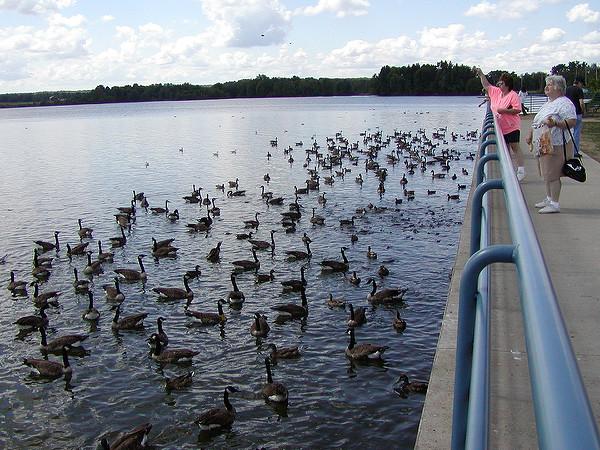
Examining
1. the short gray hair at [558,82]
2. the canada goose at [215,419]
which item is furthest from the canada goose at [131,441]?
the short gray hair at [558,82]

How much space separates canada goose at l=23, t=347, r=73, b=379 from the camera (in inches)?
428

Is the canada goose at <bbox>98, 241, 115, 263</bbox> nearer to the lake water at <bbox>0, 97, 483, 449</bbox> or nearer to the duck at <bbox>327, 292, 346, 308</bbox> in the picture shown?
the lake water at <bbox>0, 97, 483, 449</bbox>

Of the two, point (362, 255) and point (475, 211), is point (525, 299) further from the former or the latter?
point (362, 255)

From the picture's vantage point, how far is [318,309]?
13.5m

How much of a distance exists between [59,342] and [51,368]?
3.36 ft

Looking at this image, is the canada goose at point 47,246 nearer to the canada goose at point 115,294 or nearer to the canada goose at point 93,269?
the canada goose at point 93,269

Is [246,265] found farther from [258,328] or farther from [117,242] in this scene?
[117,242]

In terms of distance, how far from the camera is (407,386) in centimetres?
978

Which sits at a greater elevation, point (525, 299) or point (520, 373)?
point (525, 299)

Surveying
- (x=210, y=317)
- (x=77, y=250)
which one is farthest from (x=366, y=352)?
(x=77, y=250)

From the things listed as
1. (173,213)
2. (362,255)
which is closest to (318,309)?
(362,255)

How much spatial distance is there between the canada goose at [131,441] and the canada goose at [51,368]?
8.52 ft

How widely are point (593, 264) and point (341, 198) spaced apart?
1807cm

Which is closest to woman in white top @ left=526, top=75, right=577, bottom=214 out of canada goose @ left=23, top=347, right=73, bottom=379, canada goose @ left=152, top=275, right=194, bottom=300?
canada goose @ left=152, top=275, right=194, bottom=300
